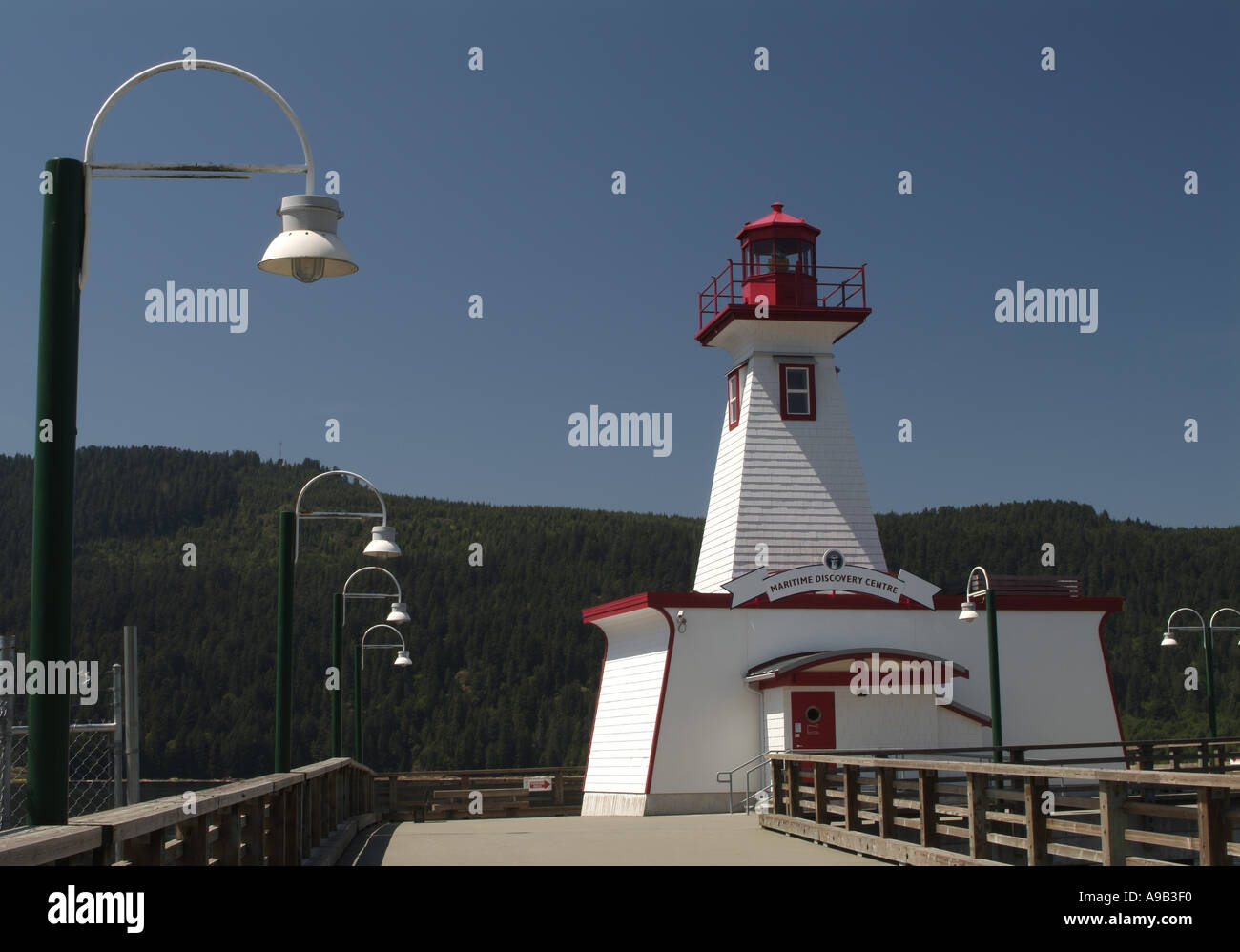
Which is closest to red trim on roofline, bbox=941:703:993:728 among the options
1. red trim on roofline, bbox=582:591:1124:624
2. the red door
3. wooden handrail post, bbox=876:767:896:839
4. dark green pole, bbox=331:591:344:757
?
red trim on roofline, bbox=582:591:1124:624

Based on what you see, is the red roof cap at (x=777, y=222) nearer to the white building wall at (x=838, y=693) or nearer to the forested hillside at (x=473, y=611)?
the white building wall at (x=838, y=693)

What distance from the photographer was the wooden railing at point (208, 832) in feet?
16.7

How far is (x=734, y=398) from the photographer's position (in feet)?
105

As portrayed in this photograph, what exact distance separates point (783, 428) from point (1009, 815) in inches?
751

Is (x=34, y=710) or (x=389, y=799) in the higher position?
(x=34, y=710)

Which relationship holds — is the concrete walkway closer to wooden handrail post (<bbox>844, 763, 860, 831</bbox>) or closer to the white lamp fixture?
wooden handrail post (<bbox>844, 763, 860, 831</bbox>)

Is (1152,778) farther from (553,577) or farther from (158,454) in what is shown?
(158,454)

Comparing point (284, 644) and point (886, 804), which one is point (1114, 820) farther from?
point (284, 644)

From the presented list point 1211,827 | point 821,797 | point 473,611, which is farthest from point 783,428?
point 473,611

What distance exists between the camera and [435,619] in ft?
370

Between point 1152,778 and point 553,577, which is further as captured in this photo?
point 553,577

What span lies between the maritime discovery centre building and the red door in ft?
0.13
